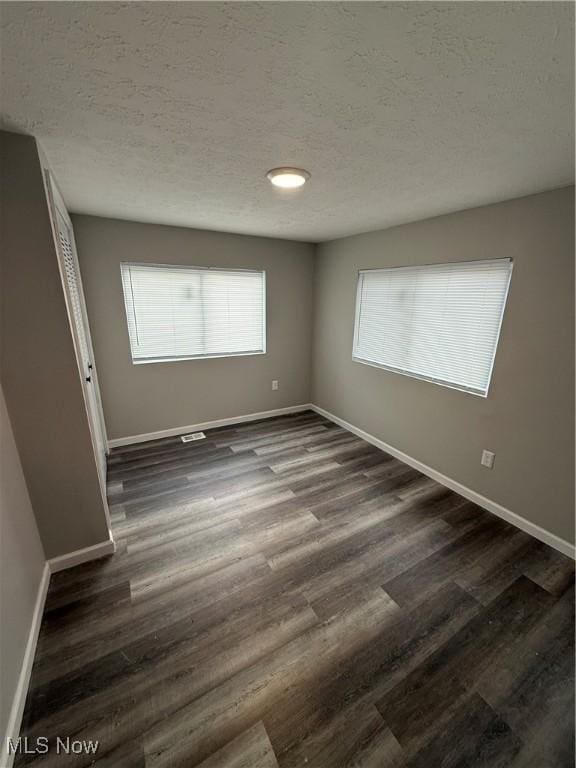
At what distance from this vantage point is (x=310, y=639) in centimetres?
145

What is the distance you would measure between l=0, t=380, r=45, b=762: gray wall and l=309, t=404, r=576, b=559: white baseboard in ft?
9.43

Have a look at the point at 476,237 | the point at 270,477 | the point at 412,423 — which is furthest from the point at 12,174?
the point at 412,423

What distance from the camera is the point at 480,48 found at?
2.73ft

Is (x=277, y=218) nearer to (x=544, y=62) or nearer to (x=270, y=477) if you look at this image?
(x=544, y=62)

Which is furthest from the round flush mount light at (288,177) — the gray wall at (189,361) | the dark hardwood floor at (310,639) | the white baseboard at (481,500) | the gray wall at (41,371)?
the white baseboard at (481,500)

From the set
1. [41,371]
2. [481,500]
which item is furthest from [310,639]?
[41,371]

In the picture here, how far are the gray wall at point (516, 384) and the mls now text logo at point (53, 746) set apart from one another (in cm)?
266

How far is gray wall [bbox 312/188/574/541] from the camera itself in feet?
6.14

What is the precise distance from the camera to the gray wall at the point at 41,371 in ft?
4.45

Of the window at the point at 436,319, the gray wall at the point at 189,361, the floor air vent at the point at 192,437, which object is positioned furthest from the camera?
the floor air vent at the point at 192,437

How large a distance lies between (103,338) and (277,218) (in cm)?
202

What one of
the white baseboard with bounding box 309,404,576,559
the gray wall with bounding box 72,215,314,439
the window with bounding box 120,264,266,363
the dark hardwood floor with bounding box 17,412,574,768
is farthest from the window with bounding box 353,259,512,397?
the window with bounding box 120,264,266,363

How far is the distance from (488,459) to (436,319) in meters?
1.21

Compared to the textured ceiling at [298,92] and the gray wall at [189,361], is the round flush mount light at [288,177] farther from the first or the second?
the gray wall at [189,361]
